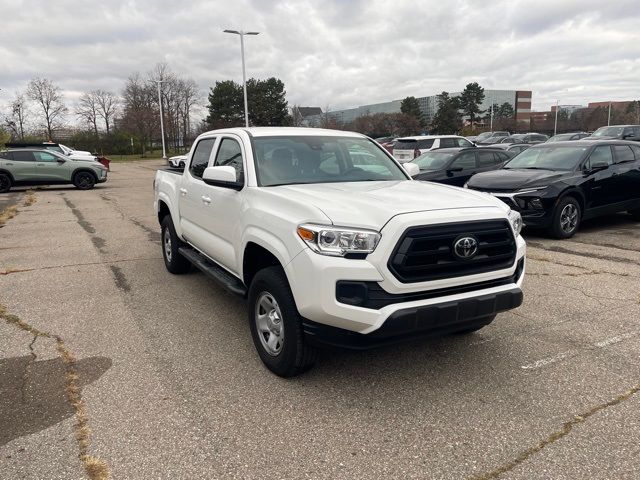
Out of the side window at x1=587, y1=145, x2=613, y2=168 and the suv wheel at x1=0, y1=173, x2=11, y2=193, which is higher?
the side window at x1=587, y1=145, x2=613, y2=168

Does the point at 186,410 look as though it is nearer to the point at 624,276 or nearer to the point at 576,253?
the point at 624,276

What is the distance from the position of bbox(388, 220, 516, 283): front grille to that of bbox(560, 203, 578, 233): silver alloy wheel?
18.7ft

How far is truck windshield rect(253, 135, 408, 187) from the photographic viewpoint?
4.23 m

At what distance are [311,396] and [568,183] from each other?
6902 millimetres

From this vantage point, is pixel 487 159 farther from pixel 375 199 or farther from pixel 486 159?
pixel 375 199

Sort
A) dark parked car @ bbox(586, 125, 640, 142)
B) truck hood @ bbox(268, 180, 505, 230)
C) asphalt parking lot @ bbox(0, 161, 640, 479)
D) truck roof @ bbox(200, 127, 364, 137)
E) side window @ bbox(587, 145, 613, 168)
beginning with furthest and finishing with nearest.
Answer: dark parked car @ bbox(586, 125, 640, 142) < side window @ bbox(587, 145, 613, 168) < truck roof @ bbox(200, 127, 364, 137) < truck hood @ bbox(268, 180, 505, 230) < asphalt parking lot @ bbox(0, 161, 640, 479)

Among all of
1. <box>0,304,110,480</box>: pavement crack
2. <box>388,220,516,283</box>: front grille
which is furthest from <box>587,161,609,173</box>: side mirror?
<box>0,304,110,480</box>: pavement crack

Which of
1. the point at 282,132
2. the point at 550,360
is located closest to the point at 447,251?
the point at 550,360

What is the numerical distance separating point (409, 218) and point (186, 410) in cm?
189

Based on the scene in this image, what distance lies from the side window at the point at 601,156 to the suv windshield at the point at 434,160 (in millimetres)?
3683

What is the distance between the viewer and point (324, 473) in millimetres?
2564

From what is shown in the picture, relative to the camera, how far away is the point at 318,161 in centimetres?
450

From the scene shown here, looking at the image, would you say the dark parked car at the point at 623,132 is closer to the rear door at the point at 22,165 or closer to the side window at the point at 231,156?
the side window at the point at 231,156

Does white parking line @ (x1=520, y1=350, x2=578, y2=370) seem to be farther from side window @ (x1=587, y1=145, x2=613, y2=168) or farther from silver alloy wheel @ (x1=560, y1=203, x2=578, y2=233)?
side window @ (x1=587, y1=145, x2=613, y2=168)
